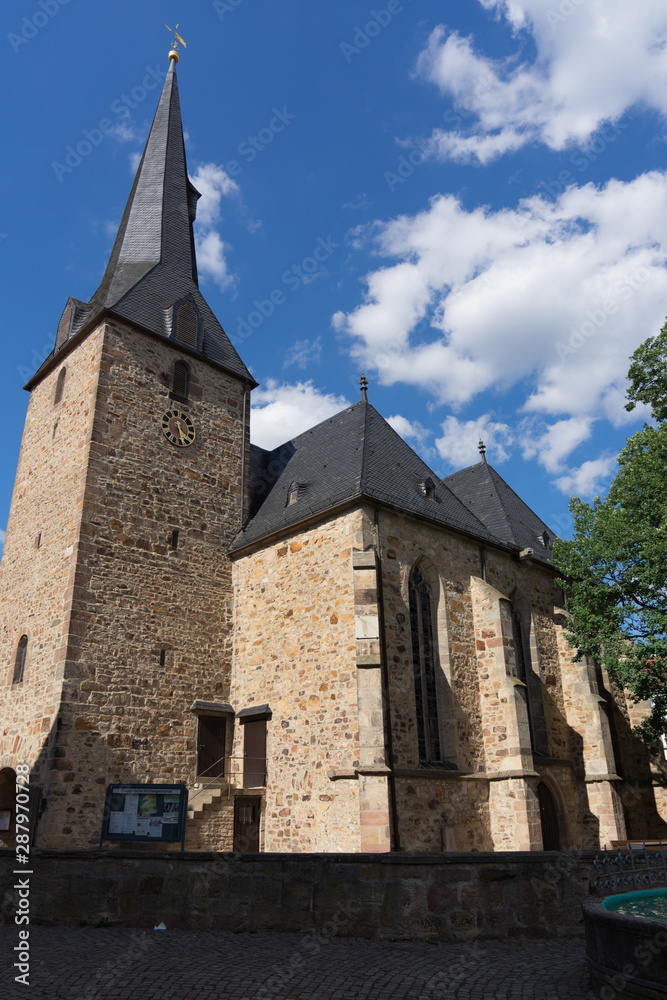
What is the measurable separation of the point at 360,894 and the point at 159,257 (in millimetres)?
18135

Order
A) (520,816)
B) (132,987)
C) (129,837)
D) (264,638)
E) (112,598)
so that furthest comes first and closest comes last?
(264,638) → (112,598) → (520,816) → (129,837) → (132,987)

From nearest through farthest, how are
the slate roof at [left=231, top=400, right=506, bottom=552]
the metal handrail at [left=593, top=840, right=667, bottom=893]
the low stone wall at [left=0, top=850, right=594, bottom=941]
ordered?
the low stone wall at [left=0, top=850, right=594, bottom=941] → the metal handrail at [left=593, top=840, right=667, bottom=893] → the slate roof at [left=231, top=400, right=506, bottom=552]

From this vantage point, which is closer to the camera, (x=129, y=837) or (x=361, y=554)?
(x=129, y=837)

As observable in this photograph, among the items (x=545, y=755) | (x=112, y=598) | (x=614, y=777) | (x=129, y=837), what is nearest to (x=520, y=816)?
(x=545, y=755)

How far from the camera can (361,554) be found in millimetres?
13875

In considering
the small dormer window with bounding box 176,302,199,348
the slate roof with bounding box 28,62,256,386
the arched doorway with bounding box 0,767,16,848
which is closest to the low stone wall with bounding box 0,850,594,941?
the arched doorway with bounding box 0,767,16,848

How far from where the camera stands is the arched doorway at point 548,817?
51.4 ft

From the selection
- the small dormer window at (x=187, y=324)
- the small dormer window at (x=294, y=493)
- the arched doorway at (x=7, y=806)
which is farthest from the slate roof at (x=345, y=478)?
the arched doorway at (x=7, y=806)

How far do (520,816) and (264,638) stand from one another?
249 inches

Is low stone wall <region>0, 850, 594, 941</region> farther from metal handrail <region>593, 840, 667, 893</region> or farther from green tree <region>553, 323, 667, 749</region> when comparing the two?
green tree <region>553, 323, 667, 749</region>

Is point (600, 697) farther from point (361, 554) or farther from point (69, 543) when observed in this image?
point (69, 543)

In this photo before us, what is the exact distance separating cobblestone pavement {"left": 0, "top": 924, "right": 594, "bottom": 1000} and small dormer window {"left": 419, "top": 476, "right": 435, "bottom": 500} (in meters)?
11.1

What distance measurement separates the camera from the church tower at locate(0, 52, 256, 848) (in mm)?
13602

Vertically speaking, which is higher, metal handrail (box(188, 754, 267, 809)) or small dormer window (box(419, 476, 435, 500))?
small dormer window (box(419, 476, 435, 500))
